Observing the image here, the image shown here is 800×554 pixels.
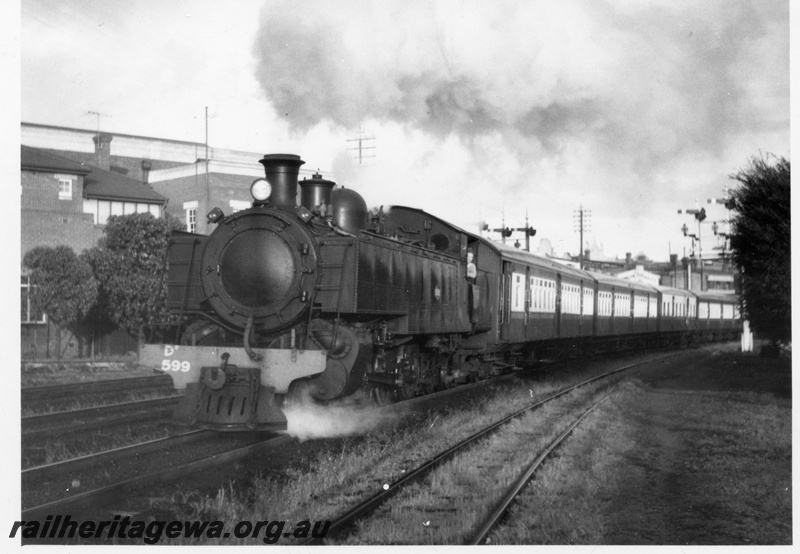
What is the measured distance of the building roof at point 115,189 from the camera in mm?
24922

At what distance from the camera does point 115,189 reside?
25688 millimetres

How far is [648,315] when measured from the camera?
30.6 meters

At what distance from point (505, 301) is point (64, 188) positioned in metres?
15.3

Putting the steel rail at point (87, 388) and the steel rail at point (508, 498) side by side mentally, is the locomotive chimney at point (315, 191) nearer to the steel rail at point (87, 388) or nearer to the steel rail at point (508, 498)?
the steel rail at point (508, 498)

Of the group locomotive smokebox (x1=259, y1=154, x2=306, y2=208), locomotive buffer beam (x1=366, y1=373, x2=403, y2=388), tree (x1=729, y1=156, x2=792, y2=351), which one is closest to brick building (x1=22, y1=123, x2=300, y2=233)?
locomotive buffer beam (x1=366, y1=373, x2=403, y2=388)

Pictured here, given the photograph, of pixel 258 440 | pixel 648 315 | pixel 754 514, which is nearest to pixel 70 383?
pixel 258 440

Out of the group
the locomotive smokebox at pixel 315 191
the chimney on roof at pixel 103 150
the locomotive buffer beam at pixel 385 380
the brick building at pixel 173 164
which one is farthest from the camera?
the chimney on roof at pixel 103 150

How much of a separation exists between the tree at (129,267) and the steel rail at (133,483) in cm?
1362

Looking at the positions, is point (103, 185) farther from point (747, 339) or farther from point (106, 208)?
point (747, 339)

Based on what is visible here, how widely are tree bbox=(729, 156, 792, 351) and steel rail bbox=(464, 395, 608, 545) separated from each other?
446 cm

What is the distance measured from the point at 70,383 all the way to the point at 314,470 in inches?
385

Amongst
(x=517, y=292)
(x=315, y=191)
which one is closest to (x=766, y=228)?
(x=517, y=292)

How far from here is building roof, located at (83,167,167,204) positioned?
24.9 meters

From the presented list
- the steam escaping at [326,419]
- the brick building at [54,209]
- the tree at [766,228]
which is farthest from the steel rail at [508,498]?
the brick building at [54,209]
